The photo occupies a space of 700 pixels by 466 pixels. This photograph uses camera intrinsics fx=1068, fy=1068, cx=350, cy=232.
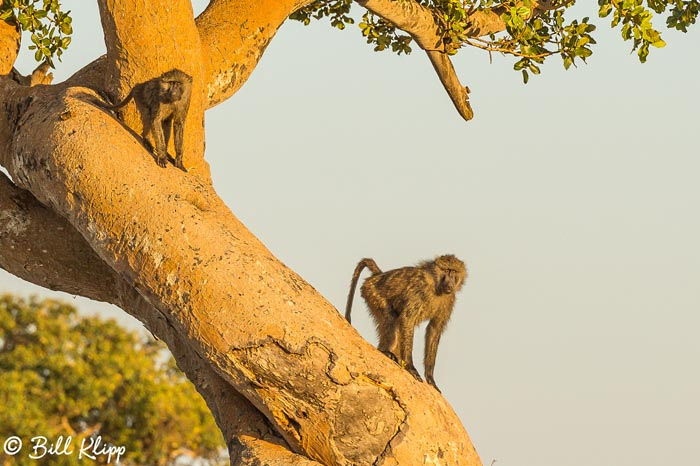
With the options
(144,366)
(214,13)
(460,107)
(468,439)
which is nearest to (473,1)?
(460,107)

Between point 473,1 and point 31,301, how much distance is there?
50.9 feet

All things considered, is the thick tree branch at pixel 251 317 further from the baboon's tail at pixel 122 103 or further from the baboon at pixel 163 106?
the baboon's tail at pixel 122 103

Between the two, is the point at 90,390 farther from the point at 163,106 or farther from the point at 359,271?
the point at 163,106

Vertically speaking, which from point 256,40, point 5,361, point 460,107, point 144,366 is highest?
point 460,107

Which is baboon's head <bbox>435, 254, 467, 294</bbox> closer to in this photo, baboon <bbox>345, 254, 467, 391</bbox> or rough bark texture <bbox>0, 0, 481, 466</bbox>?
baboon <bbox>345, 254, 467, 391</bbox>

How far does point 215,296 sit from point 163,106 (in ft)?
5.45

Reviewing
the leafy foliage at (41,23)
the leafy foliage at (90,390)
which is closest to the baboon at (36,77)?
the leafy foliage at (41,23)

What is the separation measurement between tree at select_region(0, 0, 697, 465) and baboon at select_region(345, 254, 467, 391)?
1.28 meters

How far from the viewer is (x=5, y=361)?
21781 mm

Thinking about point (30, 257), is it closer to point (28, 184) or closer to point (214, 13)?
point (28, 184)

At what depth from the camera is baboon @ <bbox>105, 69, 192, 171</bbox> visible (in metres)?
7.98
